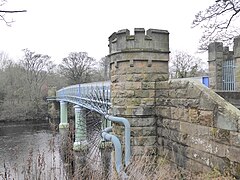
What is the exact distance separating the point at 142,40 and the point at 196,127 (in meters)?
2.20

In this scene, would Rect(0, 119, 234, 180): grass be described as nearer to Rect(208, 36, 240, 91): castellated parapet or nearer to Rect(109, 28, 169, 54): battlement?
Rect(109, 28, 169, 54): battlement

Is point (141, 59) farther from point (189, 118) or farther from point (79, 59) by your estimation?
point (79, 59)

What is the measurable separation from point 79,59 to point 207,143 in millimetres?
46894

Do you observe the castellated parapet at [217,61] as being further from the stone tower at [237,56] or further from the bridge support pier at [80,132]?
the bridge support pier at [80,132]

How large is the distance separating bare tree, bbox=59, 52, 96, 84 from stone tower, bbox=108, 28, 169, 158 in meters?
42.6

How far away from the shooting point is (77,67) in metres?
49.6

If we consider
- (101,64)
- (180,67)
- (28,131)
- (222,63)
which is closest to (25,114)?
(28,131)

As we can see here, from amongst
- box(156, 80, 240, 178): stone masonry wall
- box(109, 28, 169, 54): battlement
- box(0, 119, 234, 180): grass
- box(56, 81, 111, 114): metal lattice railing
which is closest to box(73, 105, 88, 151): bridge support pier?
box(56, 81, 111, 114): metal lattice railing

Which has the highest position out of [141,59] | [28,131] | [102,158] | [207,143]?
[141,59]

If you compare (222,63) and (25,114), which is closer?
(222,63)

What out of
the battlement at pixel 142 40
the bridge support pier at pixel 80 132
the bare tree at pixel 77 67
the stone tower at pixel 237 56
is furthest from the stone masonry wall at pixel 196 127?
the bare tree at pixel 77 67

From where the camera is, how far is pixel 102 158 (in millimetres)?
5941

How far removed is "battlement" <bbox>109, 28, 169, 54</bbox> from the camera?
5.70 metres

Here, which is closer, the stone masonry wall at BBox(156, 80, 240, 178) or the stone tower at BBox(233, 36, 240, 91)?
the stone masonry wall at BBox(156, 80, 240, 178)
